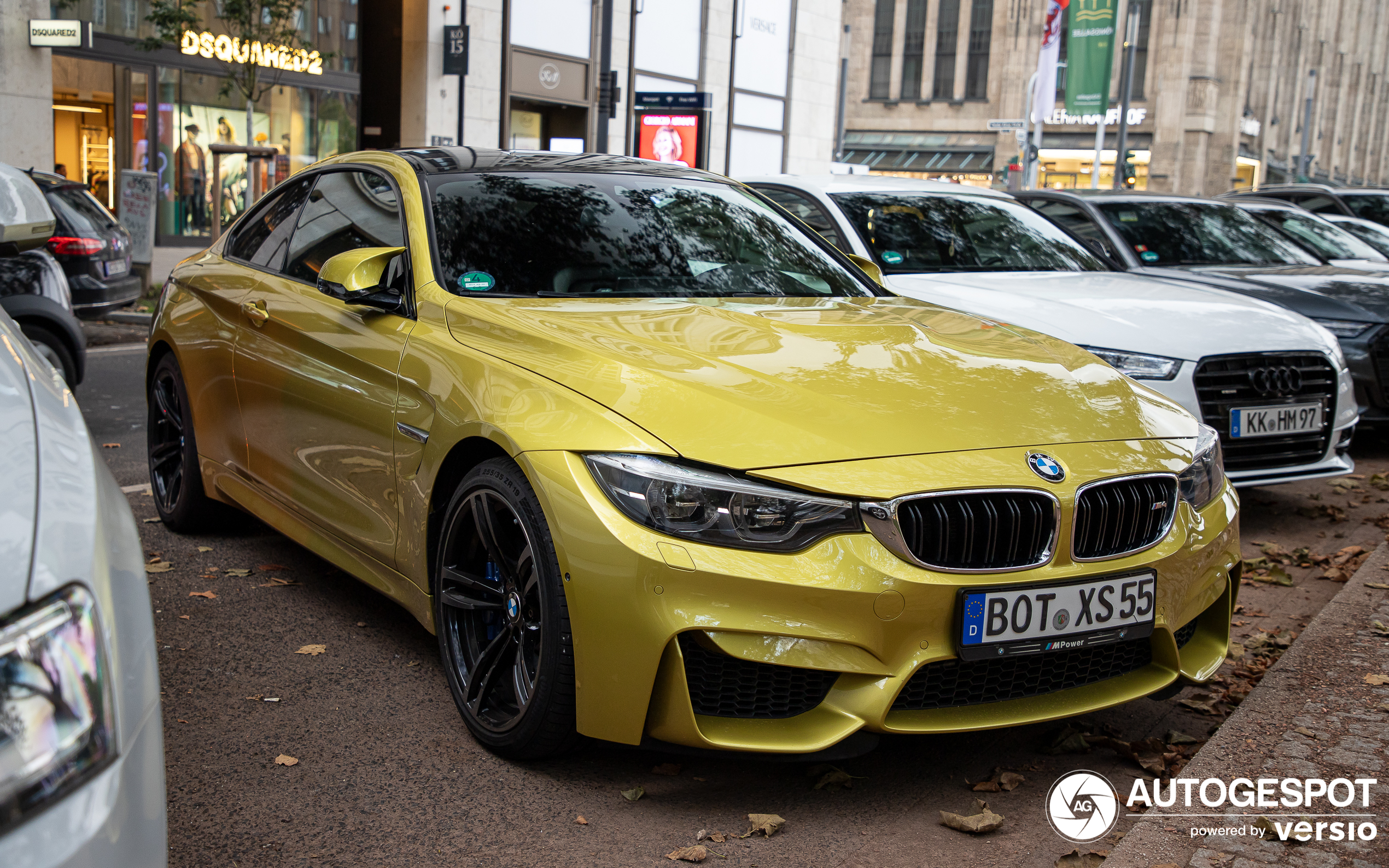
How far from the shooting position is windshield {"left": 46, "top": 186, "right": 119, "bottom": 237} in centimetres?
992

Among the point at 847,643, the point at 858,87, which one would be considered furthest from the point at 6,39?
the point at 858,87

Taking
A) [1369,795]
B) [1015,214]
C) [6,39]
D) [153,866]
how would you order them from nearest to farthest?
[153,866]
[1369,795]
[1015,214]
[6,39]

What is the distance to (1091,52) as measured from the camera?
84.2 feet

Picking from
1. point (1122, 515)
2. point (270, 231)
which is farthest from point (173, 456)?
point (1122, 515)

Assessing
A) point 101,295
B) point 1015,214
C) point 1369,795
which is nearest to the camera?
point 1369,795

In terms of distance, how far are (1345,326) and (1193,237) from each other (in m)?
1.44

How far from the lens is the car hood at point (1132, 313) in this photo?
558 centimetres

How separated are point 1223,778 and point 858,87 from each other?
2591 inches

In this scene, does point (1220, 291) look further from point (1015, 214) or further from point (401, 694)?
point (401, 694)

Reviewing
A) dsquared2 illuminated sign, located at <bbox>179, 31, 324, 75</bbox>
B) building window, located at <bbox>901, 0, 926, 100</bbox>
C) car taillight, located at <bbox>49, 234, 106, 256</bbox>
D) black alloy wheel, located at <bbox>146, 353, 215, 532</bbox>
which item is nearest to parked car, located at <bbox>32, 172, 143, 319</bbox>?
car taillight, located at <bbox>49, 234, 106, 256</bbox>

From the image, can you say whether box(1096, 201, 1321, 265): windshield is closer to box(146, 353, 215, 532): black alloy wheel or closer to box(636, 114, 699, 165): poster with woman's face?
box(146, 353, 215, 532): black alloy wheel

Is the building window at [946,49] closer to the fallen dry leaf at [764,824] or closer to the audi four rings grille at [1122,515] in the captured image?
the audi four rings grille at [1122,515]

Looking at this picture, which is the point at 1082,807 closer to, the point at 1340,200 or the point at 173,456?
the point at 173,456

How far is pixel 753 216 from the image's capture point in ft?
14.8
